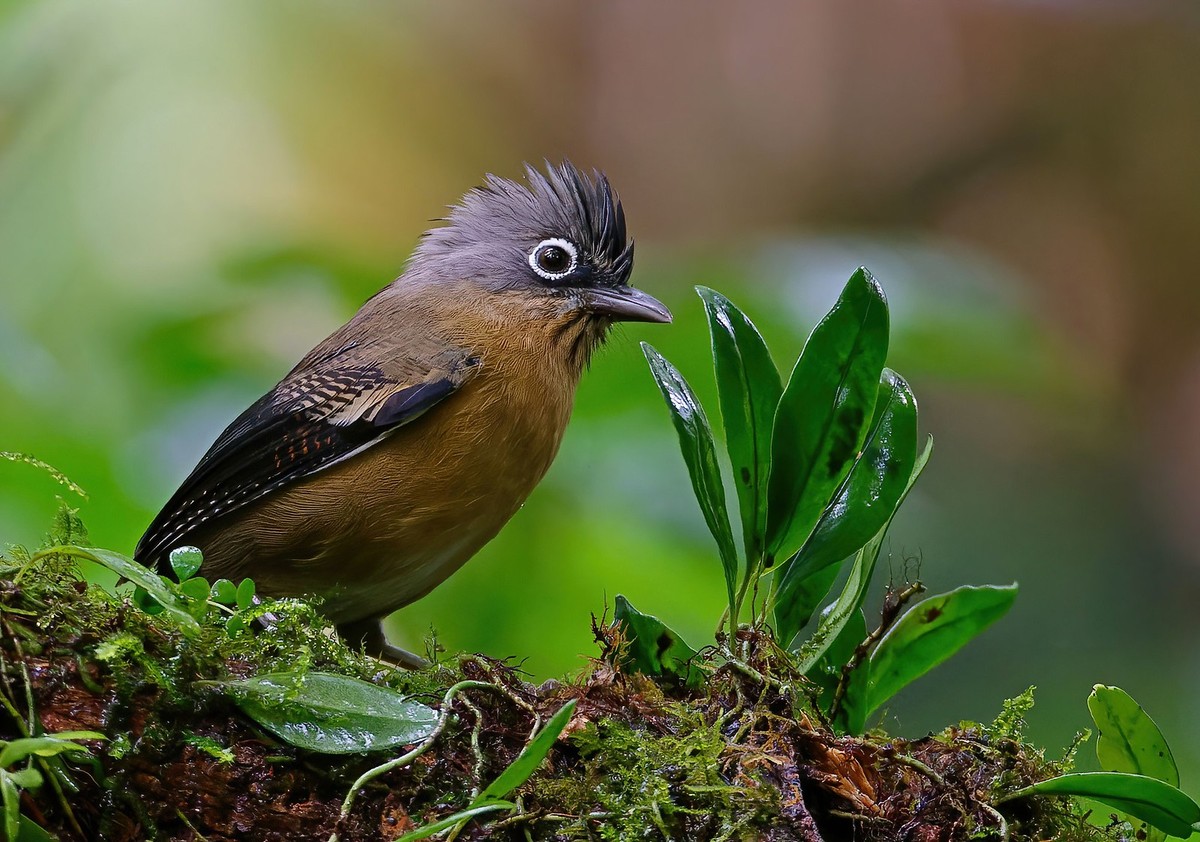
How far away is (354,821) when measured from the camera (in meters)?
1.77

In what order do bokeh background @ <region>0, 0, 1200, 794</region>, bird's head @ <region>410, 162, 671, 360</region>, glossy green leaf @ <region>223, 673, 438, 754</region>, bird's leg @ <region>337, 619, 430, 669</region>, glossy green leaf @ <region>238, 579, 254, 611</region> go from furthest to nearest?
1. bokeh background @ <region>0, 0, 1200, 794</region>
2. bird's head @ <region>410, 162, 671, 360</region>
3. bird's leg @ <region>337, 619, 430, 669</region>
4. glossy green leaf @ <region>238, 579, 254, 611</region>
5. glossy green leaf @ <region>223, 673, 438, 754</region>

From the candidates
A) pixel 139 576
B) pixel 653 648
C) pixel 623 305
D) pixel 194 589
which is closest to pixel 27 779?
pixel 139 576

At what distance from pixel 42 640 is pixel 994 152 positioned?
28.2 feet

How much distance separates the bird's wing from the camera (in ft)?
11.3

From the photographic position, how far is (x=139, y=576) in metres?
1.76

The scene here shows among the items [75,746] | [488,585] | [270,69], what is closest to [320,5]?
[270,69]

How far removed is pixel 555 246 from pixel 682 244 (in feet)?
14.4

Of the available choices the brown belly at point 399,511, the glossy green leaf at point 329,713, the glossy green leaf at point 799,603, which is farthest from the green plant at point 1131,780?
the brown belly at point 399,511

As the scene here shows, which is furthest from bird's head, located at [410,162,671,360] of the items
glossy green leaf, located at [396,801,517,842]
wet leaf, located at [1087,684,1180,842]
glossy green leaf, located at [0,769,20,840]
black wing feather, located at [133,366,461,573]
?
glossy green leaf, located at [0,769,20,840]

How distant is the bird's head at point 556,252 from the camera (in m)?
3.94

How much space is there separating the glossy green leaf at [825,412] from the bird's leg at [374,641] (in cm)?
181

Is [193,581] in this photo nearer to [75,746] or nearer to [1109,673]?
[75,746]

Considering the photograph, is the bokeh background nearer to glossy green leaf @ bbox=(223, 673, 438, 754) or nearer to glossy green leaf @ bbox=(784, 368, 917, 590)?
glossy green leaf @ bbox=(784, 368, 917, 590)

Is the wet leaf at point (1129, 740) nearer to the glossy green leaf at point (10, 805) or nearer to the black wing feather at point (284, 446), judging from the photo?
the glossy green leaf at point (10, 805)
